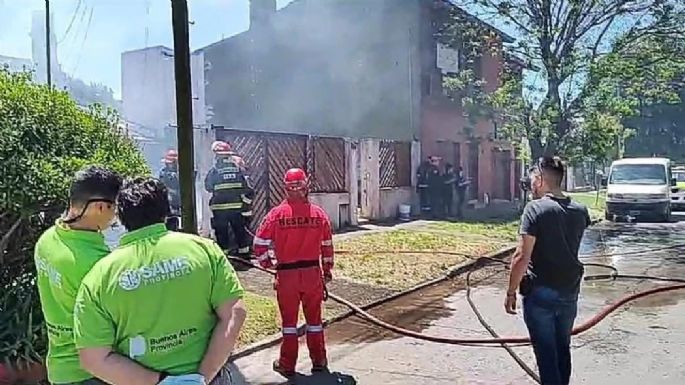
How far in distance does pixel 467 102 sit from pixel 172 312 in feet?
68.7

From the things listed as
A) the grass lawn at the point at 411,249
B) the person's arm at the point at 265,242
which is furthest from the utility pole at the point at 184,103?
the grass lawn at the point at 411,249

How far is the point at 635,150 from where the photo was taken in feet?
172

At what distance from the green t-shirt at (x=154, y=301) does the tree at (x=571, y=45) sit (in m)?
→ 19.1

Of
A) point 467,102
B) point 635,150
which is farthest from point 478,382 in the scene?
point 635,150

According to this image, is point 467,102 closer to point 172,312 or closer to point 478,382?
point 478,382

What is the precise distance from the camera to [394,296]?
927 centimetres

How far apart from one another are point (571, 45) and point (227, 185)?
1393cm

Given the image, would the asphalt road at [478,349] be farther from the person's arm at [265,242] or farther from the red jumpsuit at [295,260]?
the person's arm at [265,242]

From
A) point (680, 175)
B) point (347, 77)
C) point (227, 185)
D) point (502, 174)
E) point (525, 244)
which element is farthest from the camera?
point (502, 174)

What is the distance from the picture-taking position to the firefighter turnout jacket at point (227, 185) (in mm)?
Answer: 10728

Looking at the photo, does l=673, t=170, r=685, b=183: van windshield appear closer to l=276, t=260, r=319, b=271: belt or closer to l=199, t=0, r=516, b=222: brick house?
l=199, t=0, r=516, b=222: brick house

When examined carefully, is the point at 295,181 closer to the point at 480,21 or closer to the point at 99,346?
the point at 99,346

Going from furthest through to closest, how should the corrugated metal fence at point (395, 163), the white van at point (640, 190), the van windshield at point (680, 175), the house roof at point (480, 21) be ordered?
the van windshield at point (680, 175) → the house roof at point (480, 21) → the white van at point (640, 190) → the corrugated metal fence at point (395, 163)

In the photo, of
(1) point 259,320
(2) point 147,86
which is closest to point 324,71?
(2) point 147,86
